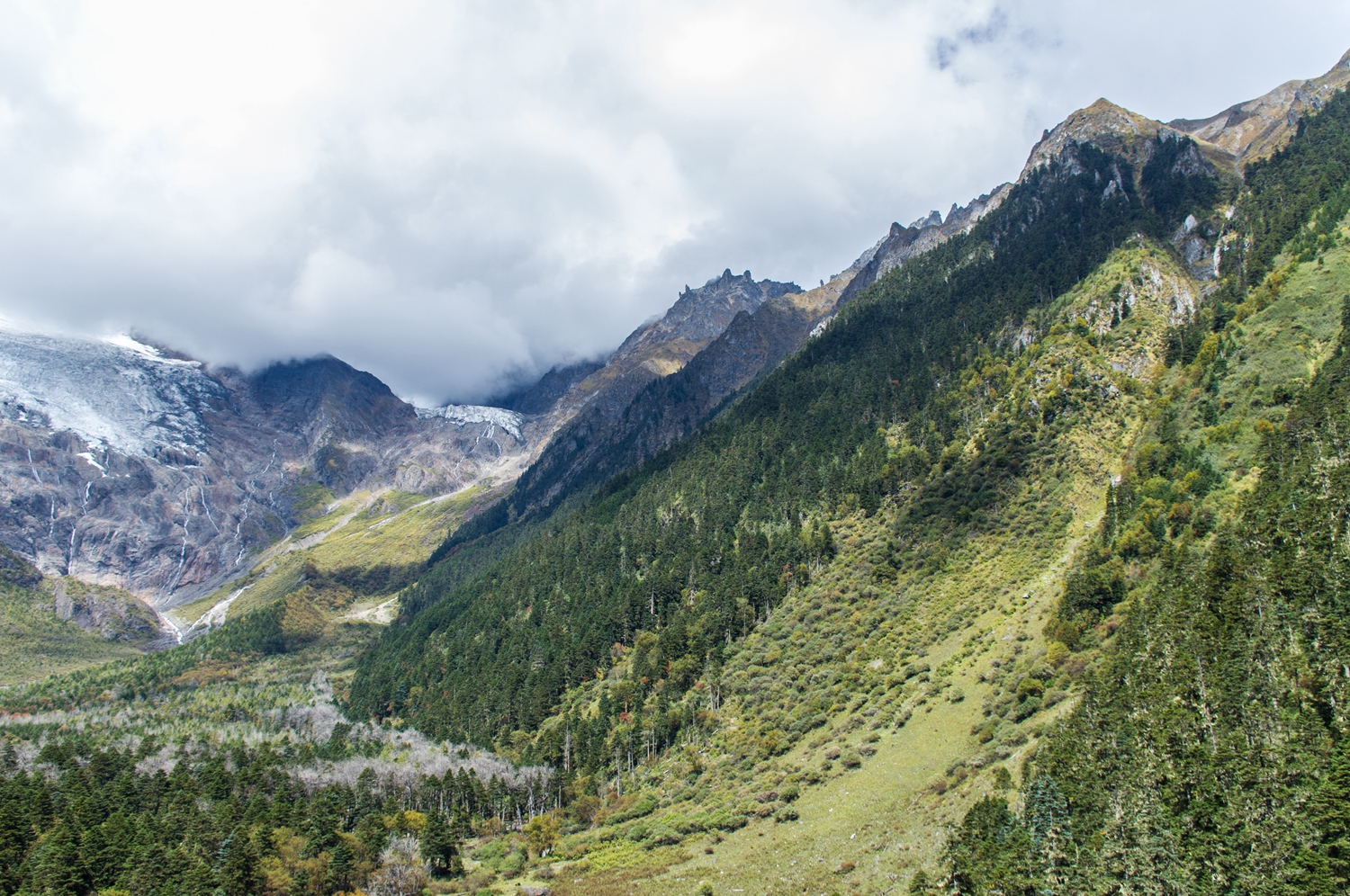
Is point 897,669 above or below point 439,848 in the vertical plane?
above

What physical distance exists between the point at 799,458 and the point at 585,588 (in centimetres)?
6467

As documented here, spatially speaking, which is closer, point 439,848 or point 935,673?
point 439,848

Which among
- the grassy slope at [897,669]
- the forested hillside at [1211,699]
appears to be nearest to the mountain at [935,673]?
the forested hillside at [1211,699]

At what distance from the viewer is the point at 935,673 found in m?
78.9

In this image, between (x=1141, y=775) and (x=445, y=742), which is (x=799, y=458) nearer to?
(x=445, y=742)

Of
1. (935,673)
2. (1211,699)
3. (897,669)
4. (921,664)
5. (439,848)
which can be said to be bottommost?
(439,848)

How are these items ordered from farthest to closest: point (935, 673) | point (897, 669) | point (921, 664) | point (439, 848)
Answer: point (897, 669)
point (921, 664)
point (935, 673)
point (439, 848)

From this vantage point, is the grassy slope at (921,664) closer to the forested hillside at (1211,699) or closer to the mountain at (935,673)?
the mountain at (935,673)

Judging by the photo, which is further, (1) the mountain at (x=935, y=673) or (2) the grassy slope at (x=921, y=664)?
(2) the grassy slope at (x=921, y=664)

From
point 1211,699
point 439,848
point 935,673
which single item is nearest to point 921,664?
point 935,673

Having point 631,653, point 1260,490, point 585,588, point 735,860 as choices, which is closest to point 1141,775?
point 735,860

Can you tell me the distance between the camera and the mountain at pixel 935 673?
44344 millimetres

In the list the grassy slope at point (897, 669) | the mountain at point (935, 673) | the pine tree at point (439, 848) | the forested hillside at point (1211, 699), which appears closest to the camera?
Result: the forested hillside at point (1211, 699)

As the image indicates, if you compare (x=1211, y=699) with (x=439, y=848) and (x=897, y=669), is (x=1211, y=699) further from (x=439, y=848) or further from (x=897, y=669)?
(x=439, y=848)
